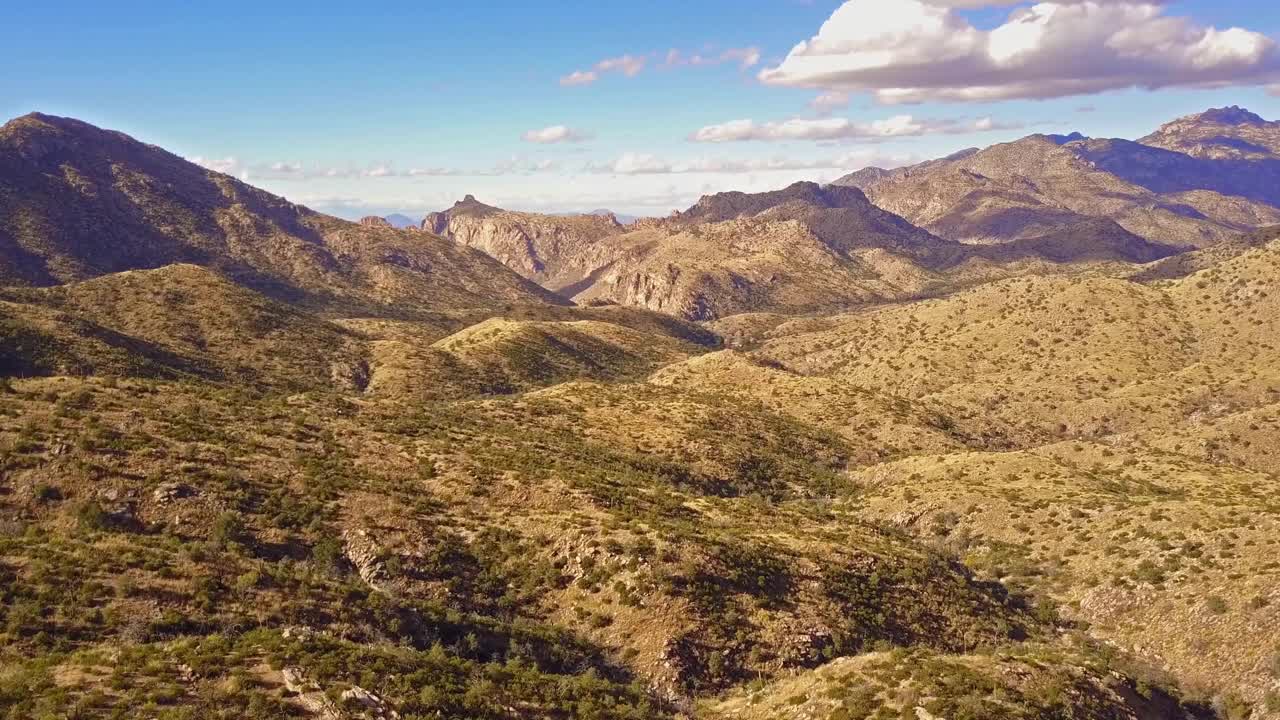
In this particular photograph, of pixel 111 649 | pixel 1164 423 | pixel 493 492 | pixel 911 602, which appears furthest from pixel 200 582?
pixel 1164 423

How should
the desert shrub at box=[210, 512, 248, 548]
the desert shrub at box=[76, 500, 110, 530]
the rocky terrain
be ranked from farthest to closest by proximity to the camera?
1. the desert shrub at box=[210, 512, 248, 548]
2. the desert shrub at box=[76, 500, 110, 530]
3. the rocky terrain

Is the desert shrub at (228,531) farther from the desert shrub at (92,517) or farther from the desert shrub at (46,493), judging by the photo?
the desert shrub at (46,493)

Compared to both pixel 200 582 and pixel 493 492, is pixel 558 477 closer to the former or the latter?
pixel 493 492

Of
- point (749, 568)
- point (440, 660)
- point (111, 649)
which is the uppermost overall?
point (111, 649)

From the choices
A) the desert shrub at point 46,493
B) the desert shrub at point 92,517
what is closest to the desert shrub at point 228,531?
the desert shrub at point 92,517

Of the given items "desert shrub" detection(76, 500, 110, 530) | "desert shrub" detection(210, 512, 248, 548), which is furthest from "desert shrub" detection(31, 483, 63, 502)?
"desert shrub" detection(210, 512, 248, 548)

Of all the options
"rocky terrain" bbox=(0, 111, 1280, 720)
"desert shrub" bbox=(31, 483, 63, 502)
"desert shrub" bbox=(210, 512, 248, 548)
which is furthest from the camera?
"desert shrub" bbox=(31, 483, 63, 502)

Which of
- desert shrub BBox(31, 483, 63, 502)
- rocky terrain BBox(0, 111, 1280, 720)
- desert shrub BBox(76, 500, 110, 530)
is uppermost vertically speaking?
desert shrub BBox(31, 483, 63, 502)

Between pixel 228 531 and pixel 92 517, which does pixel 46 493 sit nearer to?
pixel 92 517

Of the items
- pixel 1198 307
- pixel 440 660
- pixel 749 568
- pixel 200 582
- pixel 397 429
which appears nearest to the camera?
pixel 440 660

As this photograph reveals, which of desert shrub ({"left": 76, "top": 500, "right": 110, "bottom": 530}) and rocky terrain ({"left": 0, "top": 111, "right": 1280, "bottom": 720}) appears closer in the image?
rocky terrain ({"left": 0, "top": 111, "right": 1280, "bottom": 720})

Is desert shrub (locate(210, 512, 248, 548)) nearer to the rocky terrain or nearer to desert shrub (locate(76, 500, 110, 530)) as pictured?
the rocky terrain
